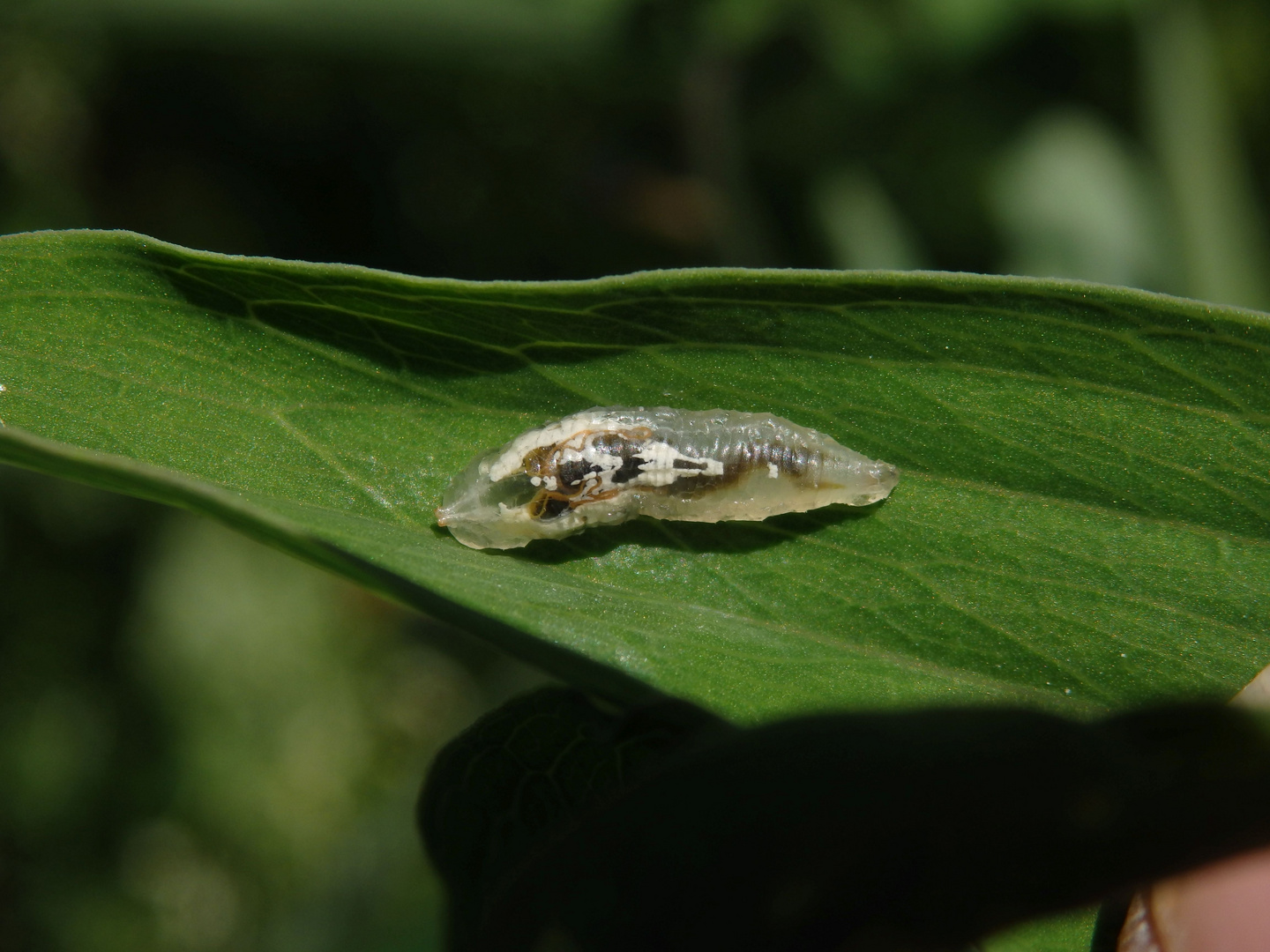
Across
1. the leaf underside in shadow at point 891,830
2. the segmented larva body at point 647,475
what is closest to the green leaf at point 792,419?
the segmented larva body at point 647,475

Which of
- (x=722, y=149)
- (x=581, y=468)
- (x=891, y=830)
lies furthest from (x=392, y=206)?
(x=891, y=830)

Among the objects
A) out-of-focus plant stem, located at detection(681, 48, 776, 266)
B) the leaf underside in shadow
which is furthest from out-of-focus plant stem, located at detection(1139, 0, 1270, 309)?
the leaf underside in shadow

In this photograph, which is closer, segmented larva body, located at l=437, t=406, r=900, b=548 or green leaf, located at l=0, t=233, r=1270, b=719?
green leaf, located at l=0, t=233, r=1270, b=719

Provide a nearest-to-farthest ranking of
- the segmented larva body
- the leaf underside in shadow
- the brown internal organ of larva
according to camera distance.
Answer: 1. the leaf underside in shadow
2. the segmented larva body
3. the brown internal organ of larva

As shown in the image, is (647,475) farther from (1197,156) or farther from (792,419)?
(1197,156)

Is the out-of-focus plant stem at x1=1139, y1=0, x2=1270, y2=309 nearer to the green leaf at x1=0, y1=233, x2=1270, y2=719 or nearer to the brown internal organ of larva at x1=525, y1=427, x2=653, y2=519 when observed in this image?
the green leaf at x1=0, y1=233, x2=1270, y2=719
